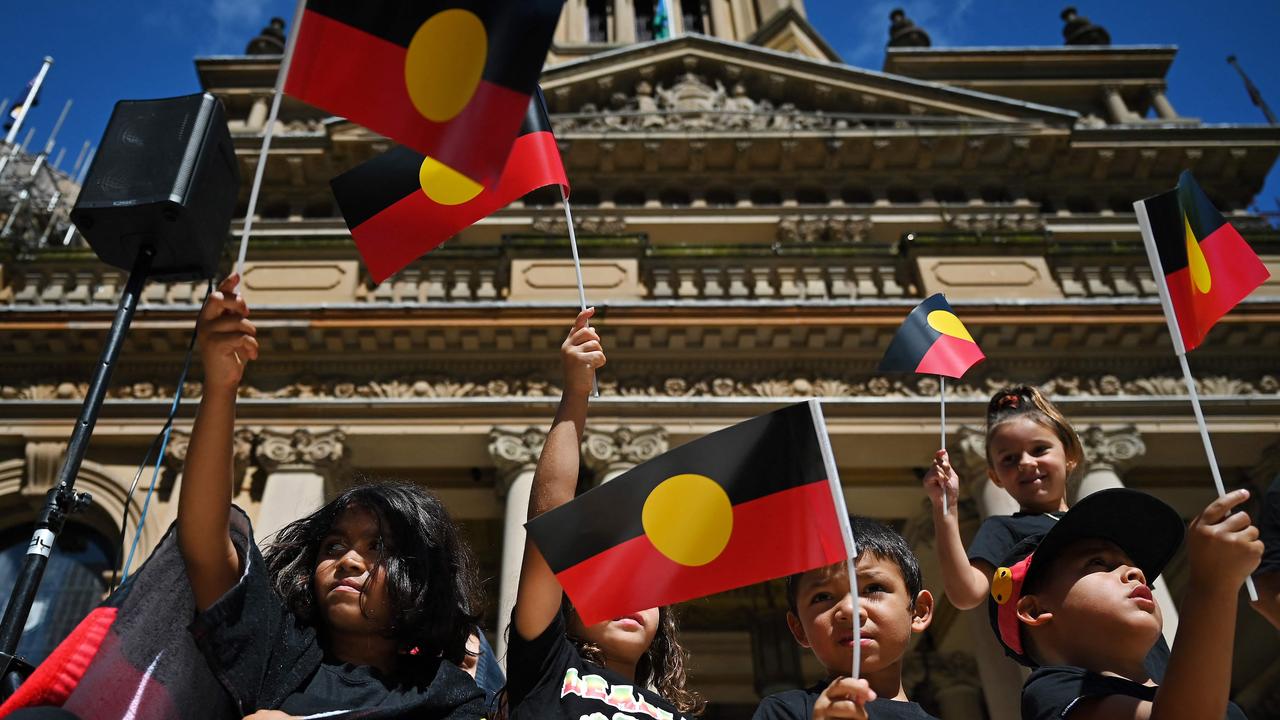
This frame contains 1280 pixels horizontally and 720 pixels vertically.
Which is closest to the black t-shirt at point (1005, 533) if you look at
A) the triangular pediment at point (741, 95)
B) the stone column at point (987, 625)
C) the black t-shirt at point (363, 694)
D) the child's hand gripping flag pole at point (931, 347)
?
the child's hand gripping flag pole at point (931, 347)

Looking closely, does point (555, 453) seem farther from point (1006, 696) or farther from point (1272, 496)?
point (1006, 696)

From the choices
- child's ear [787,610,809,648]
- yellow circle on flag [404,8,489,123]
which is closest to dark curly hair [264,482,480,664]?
child's ear [787,610,809,648]

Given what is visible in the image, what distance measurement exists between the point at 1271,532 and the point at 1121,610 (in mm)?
794

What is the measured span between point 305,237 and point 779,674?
35.8 feet

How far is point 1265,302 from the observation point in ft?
42.7

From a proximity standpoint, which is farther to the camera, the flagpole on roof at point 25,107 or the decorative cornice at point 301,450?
the flagpole on roof at point 25,107

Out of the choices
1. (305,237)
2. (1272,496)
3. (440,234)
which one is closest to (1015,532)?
(1272,496)

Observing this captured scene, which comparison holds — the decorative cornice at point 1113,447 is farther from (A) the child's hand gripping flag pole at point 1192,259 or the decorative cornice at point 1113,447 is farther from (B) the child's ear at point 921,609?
(B) the child's ear at point 921,609

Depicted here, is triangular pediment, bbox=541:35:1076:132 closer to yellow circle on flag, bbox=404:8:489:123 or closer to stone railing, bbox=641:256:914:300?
stone railing, bbox=641:256:914:300

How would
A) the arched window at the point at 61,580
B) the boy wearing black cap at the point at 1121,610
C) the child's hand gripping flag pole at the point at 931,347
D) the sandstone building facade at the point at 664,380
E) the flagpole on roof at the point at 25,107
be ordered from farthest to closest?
1. the flagpole on roof at the point at 25,107
2. the sandstone building facade at the point at 664,380
3. the arched window at the point at 61,580
4. the child's hand gripping flag pole at the point at 931,347
5. the boy wearing black cap at the point at 1121,610

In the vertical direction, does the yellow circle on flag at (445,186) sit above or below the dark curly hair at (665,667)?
above

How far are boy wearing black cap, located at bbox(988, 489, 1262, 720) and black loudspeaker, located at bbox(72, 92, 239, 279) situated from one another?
3865mm

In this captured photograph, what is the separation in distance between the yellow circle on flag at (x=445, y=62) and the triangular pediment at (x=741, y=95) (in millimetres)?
18039

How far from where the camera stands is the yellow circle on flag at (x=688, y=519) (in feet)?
9.62
